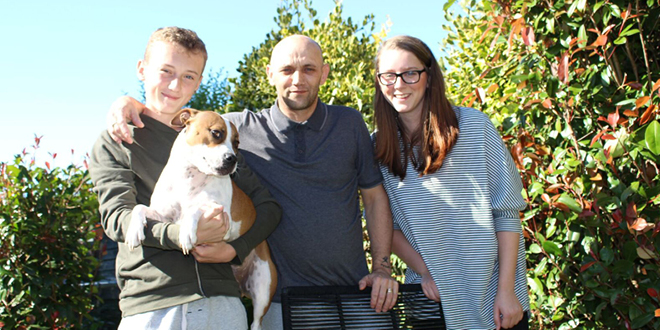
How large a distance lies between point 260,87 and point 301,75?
3081mm

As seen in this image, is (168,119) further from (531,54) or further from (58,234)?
(58,234)

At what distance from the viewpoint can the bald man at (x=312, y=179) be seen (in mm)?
2865

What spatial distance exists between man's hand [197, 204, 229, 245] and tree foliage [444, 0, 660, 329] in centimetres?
186

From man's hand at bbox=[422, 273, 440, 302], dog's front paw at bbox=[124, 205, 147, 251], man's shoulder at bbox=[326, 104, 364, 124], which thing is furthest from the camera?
man's shoulder at bbox=[326, 104, 364, 124]

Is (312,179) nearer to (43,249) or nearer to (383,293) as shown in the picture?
(383,293)

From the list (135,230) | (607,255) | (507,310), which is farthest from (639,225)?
(135,230)

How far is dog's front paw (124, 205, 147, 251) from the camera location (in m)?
2.13

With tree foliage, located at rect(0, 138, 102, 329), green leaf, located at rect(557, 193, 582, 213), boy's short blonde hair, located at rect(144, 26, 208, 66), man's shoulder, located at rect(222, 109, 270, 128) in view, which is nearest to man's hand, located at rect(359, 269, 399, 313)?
green leaf, located at rect(557, 193, 582, 213)

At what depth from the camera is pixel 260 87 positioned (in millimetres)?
5945

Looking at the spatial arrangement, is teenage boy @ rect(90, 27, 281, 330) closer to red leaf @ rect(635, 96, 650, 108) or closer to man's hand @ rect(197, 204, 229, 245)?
man's hand @ rect(197, 204, 229, 245)

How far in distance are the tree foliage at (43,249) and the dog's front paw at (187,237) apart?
3.24 m

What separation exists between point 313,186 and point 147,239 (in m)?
1.01

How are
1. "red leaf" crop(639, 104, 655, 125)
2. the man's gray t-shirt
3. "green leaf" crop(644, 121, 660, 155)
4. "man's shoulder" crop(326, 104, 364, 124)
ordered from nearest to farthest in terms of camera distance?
"green leaf" crop(644, 121, 660, 155) → "red leaf" crop(639, 104, 655, 125) → the man's gray t-shirt → "man's shoulder" crop(326, 104, 364, 124)

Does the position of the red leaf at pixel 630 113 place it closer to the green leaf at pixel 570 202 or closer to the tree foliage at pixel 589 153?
the tree foliage at pixel 589 153
